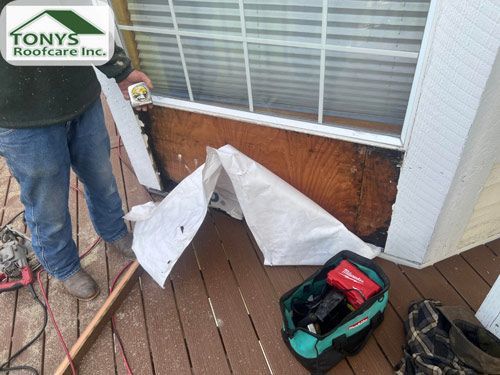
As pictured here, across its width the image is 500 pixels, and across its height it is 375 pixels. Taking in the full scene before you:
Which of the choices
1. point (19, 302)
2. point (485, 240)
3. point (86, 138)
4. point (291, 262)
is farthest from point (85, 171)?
point (485, 240)

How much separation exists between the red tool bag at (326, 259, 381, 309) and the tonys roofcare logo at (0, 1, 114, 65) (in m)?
1.13

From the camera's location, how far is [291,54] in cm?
134

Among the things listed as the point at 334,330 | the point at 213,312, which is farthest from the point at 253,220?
the point at 334,330

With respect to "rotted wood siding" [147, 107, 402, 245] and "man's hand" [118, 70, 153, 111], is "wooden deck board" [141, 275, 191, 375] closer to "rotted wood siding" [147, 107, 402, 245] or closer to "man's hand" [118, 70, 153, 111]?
"rotted wood siding" [147, 107, 402, 245]

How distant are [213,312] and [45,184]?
80 centimetres

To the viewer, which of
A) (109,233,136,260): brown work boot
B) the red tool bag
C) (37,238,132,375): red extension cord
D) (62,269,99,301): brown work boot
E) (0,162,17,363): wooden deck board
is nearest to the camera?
the red tool bag

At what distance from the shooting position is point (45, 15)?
48.6 inches

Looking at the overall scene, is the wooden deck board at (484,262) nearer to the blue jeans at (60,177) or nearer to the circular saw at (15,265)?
the blue jeans at (60,177)

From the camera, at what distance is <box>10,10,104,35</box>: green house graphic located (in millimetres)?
1213


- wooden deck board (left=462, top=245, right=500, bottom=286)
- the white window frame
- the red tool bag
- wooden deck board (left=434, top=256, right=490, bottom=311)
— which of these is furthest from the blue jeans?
wooden deck board (left=462, top=245, right=500, bottom=286)

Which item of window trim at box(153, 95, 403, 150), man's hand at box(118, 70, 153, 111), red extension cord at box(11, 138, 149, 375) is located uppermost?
man's hand at box(118, 70, 153, 111)

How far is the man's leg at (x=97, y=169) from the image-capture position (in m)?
1.41

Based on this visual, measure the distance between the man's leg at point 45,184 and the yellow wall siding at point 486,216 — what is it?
4.95 ft

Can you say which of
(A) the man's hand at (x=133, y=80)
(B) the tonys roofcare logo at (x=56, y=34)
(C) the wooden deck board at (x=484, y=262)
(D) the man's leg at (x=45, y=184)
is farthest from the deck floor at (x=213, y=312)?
(B) the tonys roofcare logo at (x=56, y=34)
